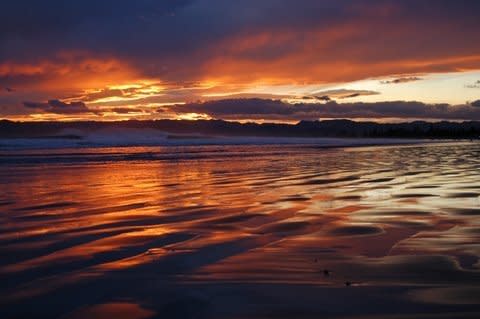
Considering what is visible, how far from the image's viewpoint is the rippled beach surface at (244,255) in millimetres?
3904

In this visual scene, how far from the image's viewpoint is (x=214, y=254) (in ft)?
18.0

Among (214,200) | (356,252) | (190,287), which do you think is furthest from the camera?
(214,200)

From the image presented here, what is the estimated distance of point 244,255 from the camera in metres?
5.43

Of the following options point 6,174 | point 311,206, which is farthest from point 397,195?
point 6,174

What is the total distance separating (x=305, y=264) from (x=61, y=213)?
487cm

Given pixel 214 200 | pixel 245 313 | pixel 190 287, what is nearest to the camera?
pixel 245 313

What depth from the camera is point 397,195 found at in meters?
10.1

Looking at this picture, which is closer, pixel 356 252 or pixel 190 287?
pixel 190 287

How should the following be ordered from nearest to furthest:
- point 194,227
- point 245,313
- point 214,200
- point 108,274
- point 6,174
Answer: point 245,313 < point 108,274 < point 194,227 < point 214,200 < point 6,174

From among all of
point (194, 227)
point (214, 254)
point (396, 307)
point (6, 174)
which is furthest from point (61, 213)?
point (6, 174)

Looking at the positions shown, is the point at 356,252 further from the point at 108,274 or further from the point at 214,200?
the point at 214,200

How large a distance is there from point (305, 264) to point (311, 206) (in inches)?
153

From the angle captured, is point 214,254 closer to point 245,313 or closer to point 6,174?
point 245,313

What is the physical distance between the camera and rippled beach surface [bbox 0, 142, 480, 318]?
390 centimetres
